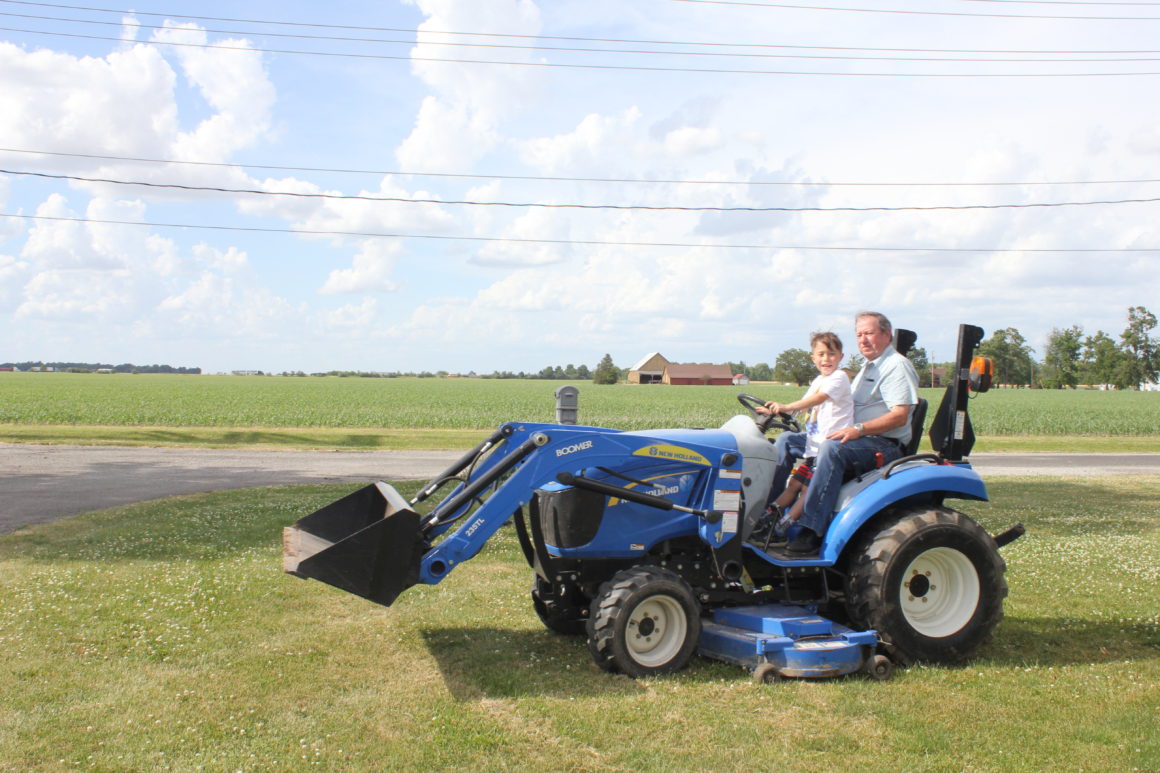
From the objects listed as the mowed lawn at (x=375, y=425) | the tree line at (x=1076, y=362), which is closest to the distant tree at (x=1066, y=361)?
the tree line at (x=1076, y=362)

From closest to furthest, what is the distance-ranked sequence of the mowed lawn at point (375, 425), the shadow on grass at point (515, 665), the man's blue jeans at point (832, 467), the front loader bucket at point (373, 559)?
the front loader bucket at point (373, 559), the shadow on grass at point (515, 665), the man's blue jeans at point (832, 467), the mowed lawn at point (375, 425)

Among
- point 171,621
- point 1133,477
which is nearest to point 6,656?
point 171,621

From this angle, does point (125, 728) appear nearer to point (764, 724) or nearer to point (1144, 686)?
point (764, 724)

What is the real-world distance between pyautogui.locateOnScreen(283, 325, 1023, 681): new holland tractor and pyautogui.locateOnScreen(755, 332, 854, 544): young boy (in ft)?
0.45

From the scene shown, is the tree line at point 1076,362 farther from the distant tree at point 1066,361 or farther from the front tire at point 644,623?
the front tire at point 644,623

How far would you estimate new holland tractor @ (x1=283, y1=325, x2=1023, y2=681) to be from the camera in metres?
5.58

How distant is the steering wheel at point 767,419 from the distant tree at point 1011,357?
106 metres

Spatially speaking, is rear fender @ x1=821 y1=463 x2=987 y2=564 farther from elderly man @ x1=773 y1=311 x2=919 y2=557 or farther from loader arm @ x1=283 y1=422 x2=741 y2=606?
loader arm @ x1=283 y1=422 x2=741 y2=606

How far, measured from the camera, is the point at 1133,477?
1842cm

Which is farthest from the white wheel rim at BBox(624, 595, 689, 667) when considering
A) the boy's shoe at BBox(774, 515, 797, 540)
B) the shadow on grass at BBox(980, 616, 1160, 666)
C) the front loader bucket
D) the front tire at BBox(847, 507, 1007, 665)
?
the shadow on grass at BBox(980, 616, 1160, 666)

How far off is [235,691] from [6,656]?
5.60ft

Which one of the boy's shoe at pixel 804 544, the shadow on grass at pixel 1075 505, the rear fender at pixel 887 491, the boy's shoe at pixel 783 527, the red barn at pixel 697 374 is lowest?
the shadow on grass at pixel 1075 505

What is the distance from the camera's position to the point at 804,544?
6.25 m

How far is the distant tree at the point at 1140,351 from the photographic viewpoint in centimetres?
10194
